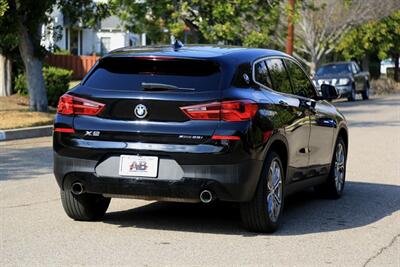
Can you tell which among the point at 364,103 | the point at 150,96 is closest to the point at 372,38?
the point at 364,103

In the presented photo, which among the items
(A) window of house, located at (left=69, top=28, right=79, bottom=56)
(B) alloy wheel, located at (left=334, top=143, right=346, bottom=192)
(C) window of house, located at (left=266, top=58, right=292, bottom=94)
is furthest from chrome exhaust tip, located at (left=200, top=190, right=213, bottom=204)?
(A) window of house, located at (left=69, top=28, right=79, bottom=56)

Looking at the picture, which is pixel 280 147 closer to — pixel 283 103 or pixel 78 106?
pixel 283 103

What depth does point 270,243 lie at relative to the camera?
23.4ft

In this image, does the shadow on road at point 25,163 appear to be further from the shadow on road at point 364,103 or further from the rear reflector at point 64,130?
the shadow on road at point 364,103

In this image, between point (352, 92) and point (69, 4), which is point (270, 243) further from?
point (352, 92)

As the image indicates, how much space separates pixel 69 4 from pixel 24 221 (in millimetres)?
13709

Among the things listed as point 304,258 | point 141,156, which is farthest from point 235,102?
point 304,258

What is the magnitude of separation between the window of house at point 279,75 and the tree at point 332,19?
3206 cm

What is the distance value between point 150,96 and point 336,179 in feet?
11.2

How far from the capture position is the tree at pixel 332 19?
40.5 m

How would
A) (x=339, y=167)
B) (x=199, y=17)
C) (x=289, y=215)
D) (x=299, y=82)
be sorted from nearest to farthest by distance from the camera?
1. (x=289, y=215)
2. (x=299, y=82)
3. (x=339, y=167)
4. (x=199, y=17)


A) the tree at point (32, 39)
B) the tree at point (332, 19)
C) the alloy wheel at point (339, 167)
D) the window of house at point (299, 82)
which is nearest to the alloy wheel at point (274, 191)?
the window of house at point (299, 82)

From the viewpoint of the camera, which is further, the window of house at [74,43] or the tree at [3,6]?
the window of house at [74,43]

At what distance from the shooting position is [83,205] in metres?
7.80
